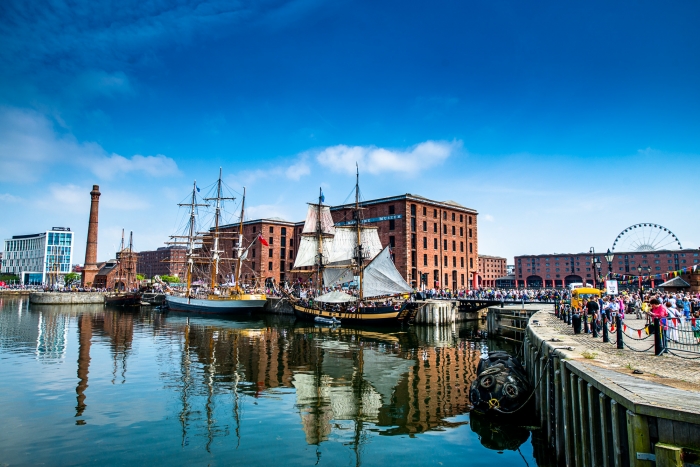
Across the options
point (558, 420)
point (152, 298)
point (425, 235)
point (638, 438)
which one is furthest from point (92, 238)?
point (638, 438)

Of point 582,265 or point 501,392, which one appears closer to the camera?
point 501,392

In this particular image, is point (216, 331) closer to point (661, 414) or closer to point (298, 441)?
point (298, 441)

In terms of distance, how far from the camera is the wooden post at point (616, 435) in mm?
7820

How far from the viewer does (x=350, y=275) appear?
205 feet

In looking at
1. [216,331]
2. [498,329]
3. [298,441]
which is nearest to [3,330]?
[216,331]

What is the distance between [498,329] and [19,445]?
3770 centimetres

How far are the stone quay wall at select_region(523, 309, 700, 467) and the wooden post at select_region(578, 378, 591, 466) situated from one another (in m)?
0.01

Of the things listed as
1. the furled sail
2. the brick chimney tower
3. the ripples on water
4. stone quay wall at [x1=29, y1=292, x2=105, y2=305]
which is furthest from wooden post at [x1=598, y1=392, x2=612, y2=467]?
the brick chimney tower

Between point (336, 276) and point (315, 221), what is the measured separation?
8.87 metres

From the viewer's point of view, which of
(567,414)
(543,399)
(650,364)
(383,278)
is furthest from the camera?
(383,278)

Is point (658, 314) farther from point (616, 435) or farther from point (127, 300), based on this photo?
point (127, 300)

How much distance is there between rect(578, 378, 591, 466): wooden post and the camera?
375 inches

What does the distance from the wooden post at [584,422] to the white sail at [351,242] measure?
49305mm

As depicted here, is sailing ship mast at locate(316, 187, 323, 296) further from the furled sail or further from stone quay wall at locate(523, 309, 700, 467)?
Result: stone quay wall at locate(523, 309, 700, 467)
